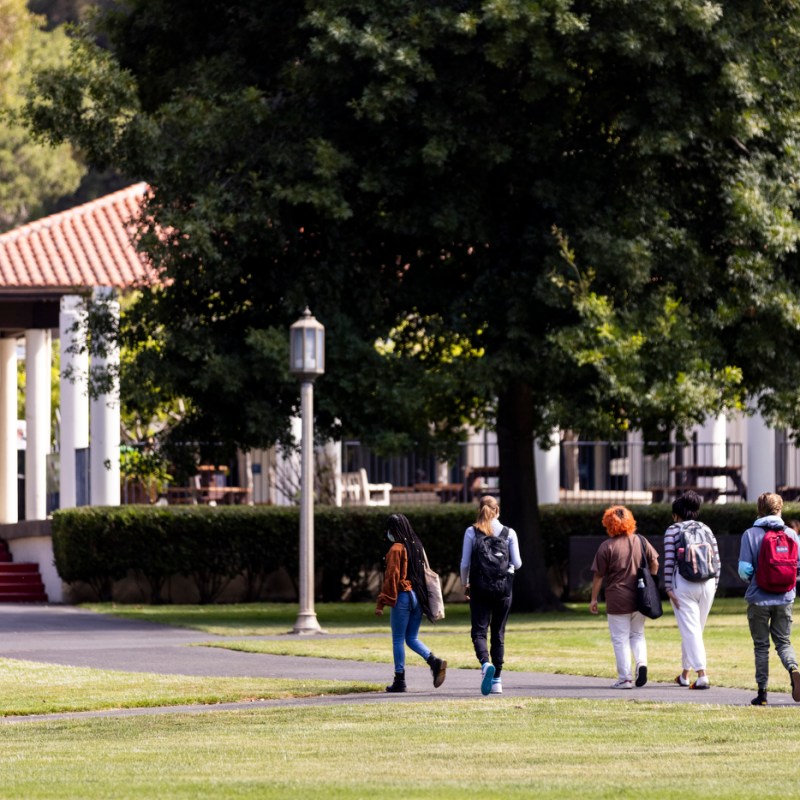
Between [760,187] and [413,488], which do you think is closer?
[760,187]

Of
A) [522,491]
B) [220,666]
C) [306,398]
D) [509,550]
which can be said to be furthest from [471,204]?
[509,550]

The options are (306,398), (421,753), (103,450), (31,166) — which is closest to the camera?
A: (421,753)

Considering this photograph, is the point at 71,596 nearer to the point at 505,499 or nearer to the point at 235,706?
the point at 505,499

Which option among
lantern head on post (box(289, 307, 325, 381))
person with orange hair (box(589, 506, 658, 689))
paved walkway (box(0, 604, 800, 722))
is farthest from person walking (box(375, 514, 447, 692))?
lantern head on post (box(289, 307, 325, 381))

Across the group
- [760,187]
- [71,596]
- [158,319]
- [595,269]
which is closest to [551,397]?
[595,269]

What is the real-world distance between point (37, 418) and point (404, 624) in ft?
72.3

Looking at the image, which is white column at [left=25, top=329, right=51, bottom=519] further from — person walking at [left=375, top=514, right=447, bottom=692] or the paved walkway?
person walking at [left=375, top=514, right=447, bottom=692]

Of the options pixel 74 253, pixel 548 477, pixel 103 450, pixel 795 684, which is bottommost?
pixel 795 684

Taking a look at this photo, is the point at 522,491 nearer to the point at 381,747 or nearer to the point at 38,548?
the point at 38,548

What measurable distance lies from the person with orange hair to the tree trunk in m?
10.9

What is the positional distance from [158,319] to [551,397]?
17.3 ft

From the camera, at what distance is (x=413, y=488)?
→ 32844 mm

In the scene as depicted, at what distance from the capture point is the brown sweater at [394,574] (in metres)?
14.7

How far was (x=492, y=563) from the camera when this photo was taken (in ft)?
48.0
